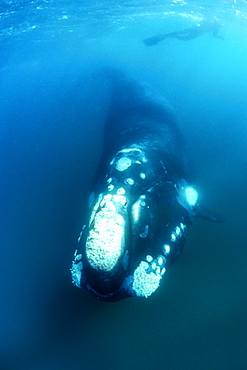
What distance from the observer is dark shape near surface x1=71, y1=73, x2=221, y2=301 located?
4.10m

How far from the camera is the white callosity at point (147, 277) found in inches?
174

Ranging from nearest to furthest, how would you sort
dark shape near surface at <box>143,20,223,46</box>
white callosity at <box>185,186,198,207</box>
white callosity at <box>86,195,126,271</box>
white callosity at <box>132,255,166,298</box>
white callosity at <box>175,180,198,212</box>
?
white callosity at <box>86,195,126,271</box> → white callosity at <box>132,255,166,298</box> → white callosity at <box>175,180,198,212</box> → white callosity at <box>185,186,198,207</box> → dark shape near surface at <box>143,20,223,46</box>

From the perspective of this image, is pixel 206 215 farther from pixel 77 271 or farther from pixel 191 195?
pixel 77 271

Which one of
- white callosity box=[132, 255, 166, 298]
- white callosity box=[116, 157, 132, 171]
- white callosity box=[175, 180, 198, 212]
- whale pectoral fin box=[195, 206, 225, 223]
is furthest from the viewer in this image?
whale pectoral fin box=[195, 206, 225, 223]

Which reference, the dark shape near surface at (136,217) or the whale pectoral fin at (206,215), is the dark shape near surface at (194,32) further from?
the whale pectoral fin at (206,215)

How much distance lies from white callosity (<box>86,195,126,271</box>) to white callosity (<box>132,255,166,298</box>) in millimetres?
743

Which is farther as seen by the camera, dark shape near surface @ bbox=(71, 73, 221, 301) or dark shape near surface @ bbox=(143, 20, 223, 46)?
dark shape near surface @ bbox=(143, 20, 223, 46)

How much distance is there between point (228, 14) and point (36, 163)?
31781mm

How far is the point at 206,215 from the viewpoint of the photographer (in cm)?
727

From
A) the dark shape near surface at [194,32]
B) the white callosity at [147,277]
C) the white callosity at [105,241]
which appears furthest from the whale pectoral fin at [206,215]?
the dark shape near surface at [194,32]

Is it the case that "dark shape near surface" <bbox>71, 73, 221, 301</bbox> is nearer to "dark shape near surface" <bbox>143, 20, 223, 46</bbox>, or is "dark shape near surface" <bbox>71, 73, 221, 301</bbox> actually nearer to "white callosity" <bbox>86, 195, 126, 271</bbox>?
"white callosity" <bbox>86, 195, 126, 271</bbox>

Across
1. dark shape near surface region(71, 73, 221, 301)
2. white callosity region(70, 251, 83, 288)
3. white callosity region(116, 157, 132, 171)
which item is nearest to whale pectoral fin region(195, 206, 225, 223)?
dark shape near surface region(71, 73, 221, 301)

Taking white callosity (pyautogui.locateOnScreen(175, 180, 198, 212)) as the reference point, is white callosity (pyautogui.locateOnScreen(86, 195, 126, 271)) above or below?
above

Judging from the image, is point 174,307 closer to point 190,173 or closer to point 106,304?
point 106,304
